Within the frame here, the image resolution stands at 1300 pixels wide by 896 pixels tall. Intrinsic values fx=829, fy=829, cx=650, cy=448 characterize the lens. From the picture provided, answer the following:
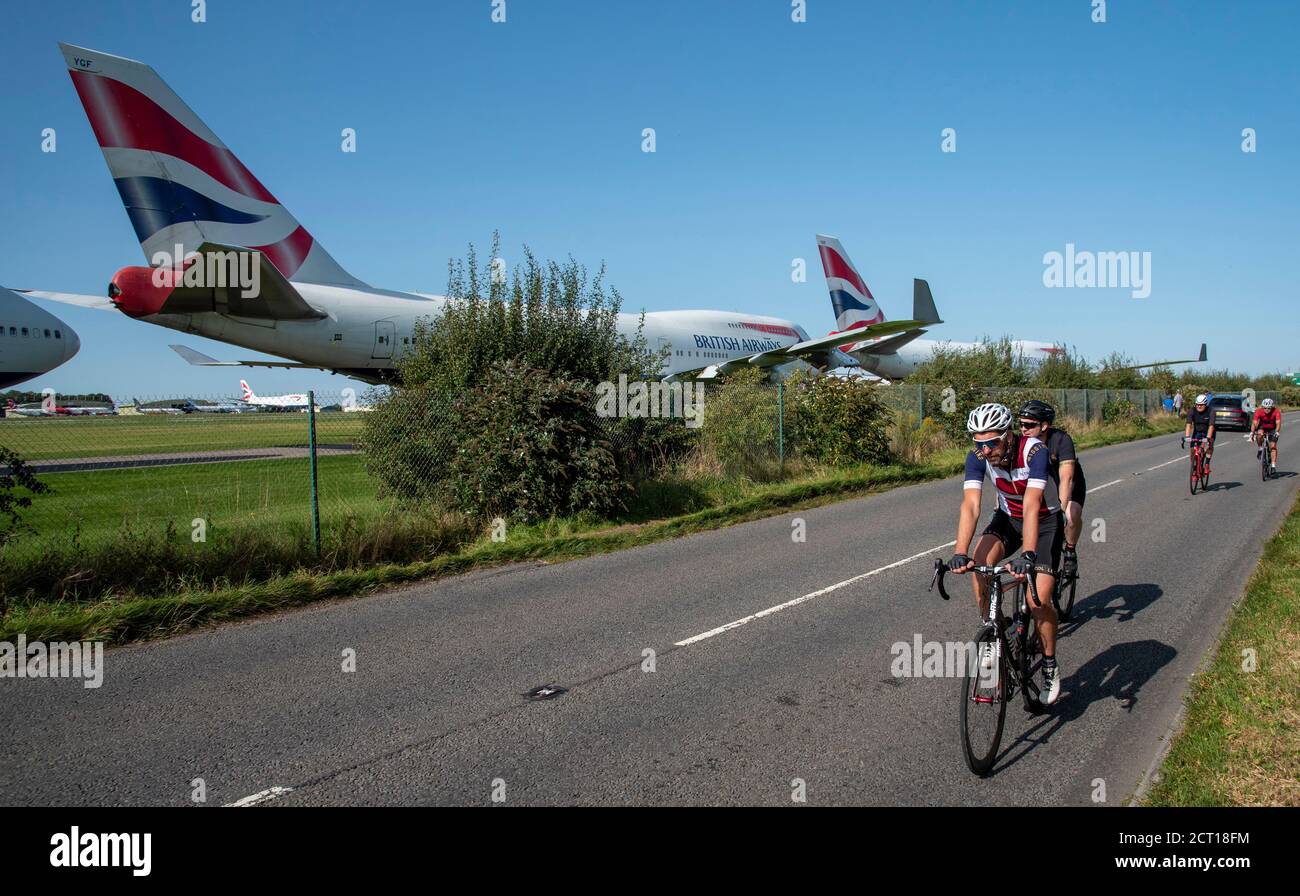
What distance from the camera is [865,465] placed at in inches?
742

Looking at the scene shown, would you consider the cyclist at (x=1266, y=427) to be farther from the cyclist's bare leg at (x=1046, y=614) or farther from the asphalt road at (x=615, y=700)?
the cyclist's bare leg at (x=1046, y=614)

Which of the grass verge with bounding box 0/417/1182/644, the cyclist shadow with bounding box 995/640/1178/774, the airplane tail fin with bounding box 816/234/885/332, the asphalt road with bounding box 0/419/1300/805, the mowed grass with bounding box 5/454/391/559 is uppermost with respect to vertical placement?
the airplane tail fin with bounding box 816/234/885/332

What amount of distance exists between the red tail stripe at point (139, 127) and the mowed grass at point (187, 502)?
6.90 metres

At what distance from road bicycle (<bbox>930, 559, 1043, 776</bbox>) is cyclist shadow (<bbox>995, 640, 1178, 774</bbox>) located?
153 millimetres

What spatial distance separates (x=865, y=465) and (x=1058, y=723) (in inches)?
561

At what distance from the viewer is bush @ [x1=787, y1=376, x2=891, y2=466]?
18.6 meters

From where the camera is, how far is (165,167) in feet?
59.1

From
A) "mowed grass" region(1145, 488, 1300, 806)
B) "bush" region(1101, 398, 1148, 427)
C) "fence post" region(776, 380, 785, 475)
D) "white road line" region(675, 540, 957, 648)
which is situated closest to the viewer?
"mowed grass" region(1145, 488, 1300, 806)

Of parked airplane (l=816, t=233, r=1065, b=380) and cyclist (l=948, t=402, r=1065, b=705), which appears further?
parked airplane (l=816, t=233, r=1065, b=380)

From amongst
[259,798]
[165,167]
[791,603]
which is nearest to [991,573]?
[791,603]

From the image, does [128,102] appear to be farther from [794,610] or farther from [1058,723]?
[1058,723]

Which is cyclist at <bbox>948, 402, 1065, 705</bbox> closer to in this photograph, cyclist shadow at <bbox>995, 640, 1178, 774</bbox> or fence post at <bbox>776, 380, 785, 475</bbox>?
cyclist shadow at <bbox>995, 640, 1178, 774</bbox>

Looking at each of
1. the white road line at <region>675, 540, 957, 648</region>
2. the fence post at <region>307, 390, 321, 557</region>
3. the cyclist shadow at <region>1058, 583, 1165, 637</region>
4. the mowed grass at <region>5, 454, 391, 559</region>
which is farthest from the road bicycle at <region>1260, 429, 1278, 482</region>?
the fence post at <region>307, 390, 321, 557</region>
